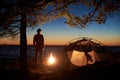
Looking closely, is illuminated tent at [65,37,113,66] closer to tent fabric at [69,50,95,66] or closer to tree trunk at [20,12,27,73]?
tent fabric at [69,50,95,66]

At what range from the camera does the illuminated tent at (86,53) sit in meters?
13.3

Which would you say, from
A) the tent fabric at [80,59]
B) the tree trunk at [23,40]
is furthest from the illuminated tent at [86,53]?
the tree trunk at [23,40]

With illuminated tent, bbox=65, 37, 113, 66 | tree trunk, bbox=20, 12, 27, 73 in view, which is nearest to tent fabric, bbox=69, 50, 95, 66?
illuminated tent, bbox=65, 37, 113, 66

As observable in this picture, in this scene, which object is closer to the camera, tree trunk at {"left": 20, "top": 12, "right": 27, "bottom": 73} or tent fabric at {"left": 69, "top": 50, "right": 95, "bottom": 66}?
tree trunk at {"left": 20, "top": 12, "right": 27, "bottom": 73}

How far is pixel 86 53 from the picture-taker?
13.4 metres

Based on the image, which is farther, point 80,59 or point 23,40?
point 23,40

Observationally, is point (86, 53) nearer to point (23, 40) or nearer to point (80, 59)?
point (80, 59)

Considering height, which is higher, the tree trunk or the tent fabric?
the tree trunk

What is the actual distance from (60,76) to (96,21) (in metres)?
3.97

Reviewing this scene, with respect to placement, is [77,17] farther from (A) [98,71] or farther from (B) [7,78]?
(B) [7,78]

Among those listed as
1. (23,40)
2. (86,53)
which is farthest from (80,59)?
(23,40)

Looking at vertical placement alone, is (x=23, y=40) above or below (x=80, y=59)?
above

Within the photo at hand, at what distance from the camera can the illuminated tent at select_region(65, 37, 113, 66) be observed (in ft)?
43.8

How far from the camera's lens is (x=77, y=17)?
1450 centimetres
